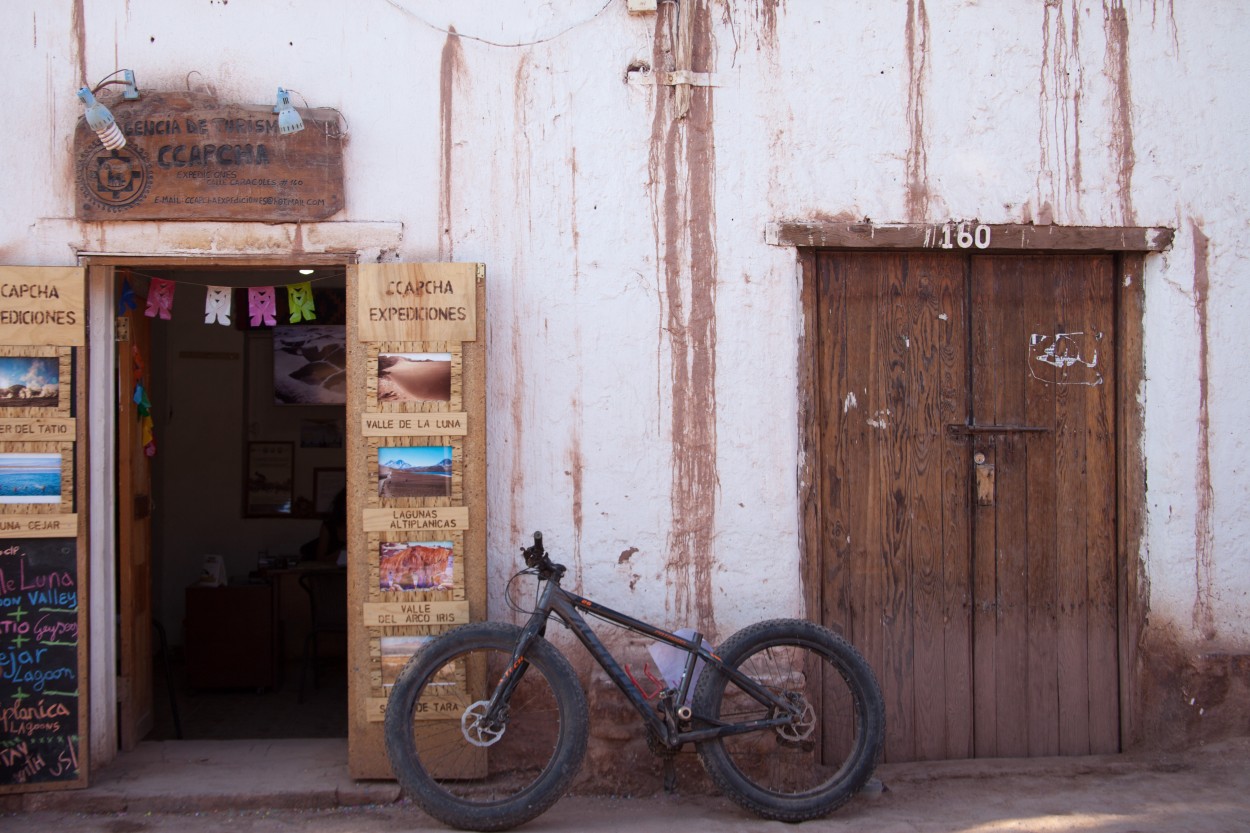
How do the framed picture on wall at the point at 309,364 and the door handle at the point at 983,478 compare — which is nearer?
the door handle at the point at 983,478

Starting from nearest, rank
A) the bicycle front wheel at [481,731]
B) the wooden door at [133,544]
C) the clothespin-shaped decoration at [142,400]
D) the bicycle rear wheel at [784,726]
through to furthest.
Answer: the bicycle front wheel at [481,731] → the bicycle rear wheel at [784,726] → the wooden door at [133,544] → the clothespin-shaped decoration at [142,400]

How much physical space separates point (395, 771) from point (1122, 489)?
11.0 feet

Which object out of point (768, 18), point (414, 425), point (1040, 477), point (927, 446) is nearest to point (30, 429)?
point (414, 425)

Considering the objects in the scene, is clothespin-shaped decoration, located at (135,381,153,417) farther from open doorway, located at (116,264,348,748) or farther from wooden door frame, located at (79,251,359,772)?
open doorway, located at (116,264,348,748)

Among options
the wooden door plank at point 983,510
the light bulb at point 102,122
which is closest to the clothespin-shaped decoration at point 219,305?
the light bulb at point 102,122

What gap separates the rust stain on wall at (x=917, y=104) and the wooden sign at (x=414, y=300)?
198 cm

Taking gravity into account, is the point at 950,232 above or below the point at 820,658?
above

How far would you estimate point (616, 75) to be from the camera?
14.6 feet

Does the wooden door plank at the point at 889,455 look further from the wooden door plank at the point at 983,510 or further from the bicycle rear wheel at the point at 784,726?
the bicycle rear wheel at the point at 784,726

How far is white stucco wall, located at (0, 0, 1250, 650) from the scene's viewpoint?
14.3 feet

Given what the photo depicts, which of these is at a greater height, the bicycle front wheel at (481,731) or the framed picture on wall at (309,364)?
the framed picture on wall at (309,364)

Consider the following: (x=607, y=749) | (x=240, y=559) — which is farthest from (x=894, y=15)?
(x=240, y=559)

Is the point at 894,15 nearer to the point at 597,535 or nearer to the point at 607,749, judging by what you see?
the point at 597,535

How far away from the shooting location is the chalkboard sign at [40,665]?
4168 mm
